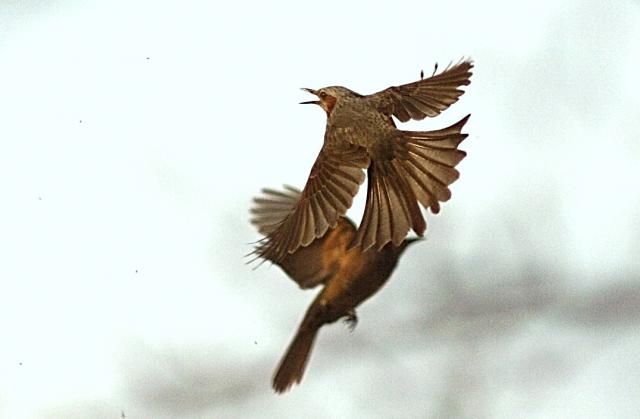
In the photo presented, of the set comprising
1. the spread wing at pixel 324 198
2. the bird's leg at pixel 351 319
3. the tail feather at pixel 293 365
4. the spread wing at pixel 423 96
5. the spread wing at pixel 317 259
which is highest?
the spread wing at pixel 423 96

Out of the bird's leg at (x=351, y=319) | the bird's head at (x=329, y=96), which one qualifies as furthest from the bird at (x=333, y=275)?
the bird's head at (x=329, y=96)

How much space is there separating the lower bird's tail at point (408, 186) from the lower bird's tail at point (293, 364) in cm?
31

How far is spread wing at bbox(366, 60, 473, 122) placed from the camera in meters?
2.47

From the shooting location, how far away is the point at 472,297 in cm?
349

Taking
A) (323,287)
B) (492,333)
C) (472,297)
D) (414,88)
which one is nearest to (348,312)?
(323,287)

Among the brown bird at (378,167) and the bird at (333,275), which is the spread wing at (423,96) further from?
the bird at (333,275)

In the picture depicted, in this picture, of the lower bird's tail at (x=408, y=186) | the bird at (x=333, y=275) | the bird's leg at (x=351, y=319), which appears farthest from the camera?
the bird's leg at (x=351, y=319)

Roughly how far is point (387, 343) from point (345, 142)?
130 cm

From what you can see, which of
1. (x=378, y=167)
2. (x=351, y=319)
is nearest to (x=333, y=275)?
(x=351, y=319)

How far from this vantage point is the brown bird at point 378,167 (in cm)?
233

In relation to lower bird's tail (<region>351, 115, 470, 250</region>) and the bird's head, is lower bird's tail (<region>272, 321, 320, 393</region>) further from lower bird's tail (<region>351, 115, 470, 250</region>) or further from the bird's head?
the bird's head

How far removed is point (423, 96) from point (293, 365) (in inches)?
27.1

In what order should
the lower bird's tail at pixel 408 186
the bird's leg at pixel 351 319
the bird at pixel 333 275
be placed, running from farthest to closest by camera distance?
the bird's leg at pixel 351 319, the bird at pixel 333 275, the lower bird's tail at pixel 408 186

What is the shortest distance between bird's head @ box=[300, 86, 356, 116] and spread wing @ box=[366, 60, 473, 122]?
71mm
